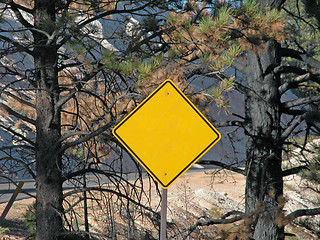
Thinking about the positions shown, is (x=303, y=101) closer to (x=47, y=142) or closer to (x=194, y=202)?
(x=47, y=142)

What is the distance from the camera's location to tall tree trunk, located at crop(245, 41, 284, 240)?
7.06 meters

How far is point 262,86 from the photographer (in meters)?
7.54

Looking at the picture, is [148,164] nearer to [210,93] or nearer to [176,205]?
[210,93]

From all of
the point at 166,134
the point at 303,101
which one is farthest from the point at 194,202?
the point at 166,134

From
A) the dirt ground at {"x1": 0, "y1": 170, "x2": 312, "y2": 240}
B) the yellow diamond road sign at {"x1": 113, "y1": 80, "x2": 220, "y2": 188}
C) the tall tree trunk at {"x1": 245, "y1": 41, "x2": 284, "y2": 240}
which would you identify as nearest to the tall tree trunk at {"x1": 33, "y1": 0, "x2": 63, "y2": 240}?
the yellow diamond road sign at {"x1": 113, "y1": 80, "x2": 220, "y2": 188}

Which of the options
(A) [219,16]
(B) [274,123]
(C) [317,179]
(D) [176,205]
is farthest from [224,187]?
(A) [219,16]

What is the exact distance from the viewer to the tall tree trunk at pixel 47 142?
5027 mm

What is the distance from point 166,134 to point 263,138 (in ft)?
→ 13.2

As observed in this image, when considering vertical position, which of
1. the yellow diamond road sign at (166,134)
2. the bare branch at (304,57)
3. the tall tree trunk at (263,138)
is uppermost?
the bare branch at (304,57)

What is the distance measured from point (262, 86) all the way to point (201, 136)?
424cm

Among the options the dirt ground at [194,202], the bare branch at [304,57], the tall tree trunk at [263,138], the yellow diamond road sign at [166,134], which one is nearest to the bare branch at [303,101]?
the tall tree trunk at [263,138]

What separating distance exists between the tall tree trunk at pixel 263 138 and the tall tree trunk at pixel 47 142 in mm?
3386

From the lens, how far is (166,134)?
3.58 meters

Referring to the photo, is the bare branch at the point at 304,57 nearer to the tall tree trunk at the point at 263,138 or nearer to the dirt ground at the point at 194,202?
the tall tree trunk at the point at 263,138
